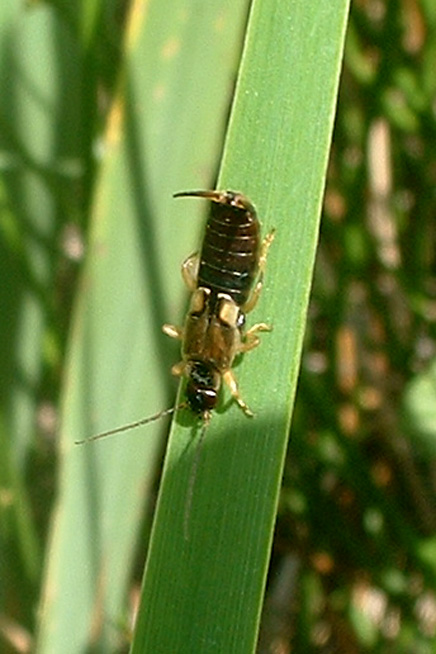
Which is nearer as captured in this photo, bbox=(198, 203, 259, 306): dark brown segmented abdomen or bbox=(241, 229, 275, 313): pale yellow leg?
bbox=(241, 229, 275, 313): pale yellow leg

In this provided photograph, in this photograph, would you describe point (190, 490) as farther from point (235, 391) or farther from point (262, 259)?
point (262, 259)

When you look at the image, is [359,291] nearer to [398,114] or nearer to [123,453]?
[398,114]

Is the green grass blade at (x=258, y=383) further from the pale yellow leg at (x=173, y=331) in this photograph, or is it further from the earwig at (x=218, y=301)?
the pale yellow leg at (x=173, y=331)

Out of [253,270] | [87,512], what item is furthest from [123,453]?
[253,270]

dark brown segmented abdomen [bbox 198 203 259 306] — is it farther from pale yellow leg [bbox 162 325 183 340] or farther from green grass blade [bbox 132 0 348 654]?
green grass blade [bbox 132 0 348 654]

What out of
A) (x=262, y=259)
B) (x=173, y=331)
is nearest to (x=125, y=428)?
(x=173, y=331)

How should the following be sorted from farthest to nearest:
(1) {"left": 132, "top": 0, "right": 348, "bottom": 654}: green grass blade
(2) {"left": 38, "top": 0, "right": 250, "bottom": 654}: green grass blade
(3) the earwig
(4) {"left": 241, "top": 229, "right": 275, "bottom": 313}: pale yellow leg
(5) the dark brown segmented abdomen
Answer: (2) {"left": 38, "top": 0, "right": 250, "bottom": 654}: green grass blade
(5) the dark brown segmented abdomen
(3) the earwig
(4) {"left": 241, "top": 229, "right": 275, "bottom": 313}: pale yellow leg
(1) {"left": 132, "top": 0, "right": 348, "bottom": 654}: green grass blade

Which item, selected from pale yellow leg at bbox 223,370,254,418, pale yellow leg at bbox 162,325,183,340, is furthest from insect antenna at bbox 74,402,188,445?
pale yellow leg at bbox 223,370,254,418
